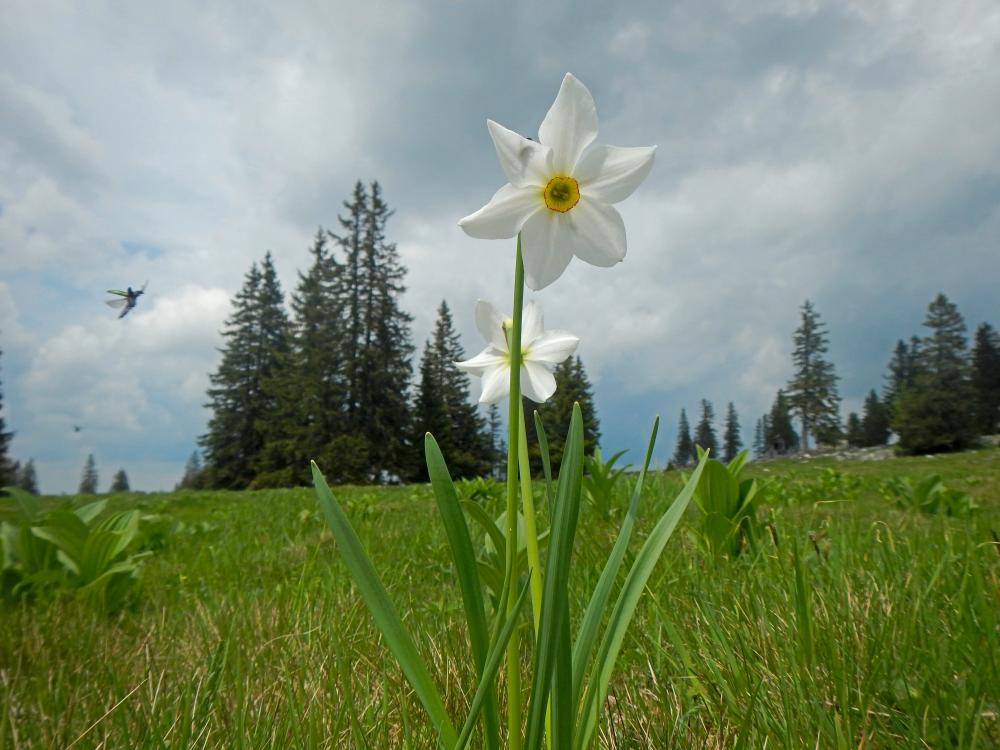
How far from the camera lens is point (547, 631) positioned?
86 cm

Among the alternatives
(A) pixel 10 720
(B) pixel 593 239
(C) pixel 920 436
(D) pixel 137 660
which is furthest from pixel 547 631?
(C) pixel 920 436

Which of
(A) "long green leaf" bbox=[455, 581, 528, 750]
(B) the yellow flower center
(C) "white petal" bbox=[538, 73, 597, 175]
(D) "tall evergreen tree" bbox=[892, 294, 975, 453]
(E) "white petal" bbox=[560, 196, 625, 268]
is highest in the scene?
(D) "tall evergreen tree" bbox=[892, 294, 975, 453]

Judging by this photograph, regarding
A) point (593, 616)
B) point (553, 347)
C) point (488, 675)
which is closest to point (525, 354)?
point (553, 347)

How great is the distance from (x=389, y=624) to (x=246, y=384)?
41159mm

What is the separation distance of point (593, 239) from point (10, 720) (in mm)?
1542

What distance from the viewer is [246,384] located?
38406 mm

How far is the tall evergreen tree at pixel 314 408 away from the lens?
3216cm

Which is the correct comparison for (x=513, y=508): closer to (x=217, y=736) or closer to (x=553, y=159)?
(x=553, y=159)

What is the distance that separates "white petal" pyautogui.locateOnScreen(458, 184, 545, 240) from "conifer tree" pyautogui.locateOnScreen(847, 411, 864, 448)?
82604 millimetres

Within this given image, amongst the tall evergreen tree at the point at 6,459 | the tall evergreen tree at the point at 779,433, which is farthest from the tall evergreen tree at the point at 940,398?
the tall evergreen tree at the point at 6,459

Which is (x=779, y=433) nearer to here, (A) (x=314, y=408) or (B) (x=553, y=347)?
(A) (x=314, y=408)

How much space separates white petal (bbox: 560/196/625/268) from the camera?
1.03 metres

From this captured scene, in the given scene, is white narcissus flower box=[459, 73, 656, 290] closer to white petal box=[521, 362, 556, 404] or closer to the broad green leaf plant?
the broad green leaf plant

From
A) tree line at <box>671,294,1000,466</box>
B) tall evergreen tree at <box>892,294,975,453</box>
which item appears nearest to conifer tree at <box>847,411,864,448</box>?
tree line at <box>671,294,1000,466</box>
